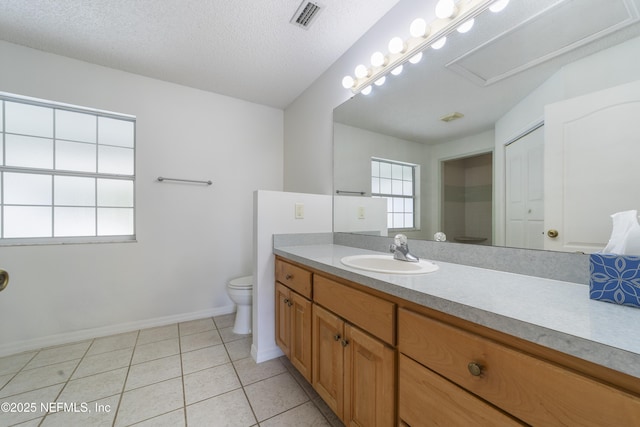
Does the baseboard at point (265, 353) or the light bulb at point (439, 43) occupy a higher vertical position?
the light bulb at point (439, 43)

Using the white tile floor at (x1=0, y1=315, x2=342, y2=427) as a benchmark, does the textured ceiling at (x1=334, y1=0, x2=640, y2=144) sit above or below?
above

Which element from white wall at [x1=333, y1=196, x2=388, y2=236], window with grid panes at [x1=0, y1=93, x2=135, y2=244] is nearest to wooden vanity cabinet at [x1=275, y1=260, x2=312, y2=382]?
white wall at [x1=333, y1=196, x2=388, y2=236]

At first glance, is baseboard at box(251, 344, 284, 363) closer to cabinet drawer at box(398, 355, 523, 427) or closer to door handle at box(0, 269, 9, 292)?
cabinet drawer at box(398, 355, 523, 427)

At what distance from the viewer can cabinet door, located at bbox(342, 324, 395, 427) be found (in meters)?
0.87

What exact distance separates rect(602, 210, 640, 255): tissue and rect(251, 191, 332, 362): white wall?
157 centimetres

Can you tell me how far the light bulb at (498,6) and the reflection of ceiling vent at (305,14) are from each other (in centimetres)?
100

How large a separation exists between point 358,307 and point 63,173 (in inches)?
106

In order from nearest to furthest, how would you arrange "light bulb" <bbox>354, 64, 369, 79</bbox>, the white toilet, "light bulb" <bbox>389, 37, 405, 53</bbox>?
"light bulb" <bbox>389, 37, 405, 53</bbox> < "light bulb" <bbox>354, 64, 369, 79</bbox> < the white toilet

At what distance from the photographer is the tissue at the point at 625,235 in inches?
27.1

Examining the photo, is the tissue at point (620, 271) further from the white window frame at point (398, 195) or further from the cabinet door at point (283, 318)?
the cabinet door at point (283, 318)

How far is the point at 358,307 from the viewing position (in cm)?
101

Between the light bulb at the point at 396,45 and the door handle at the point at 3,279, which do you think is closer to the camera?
the door handle at the point at 3,279

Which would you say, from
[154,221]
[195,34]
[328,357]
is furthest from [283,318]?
[195,34]

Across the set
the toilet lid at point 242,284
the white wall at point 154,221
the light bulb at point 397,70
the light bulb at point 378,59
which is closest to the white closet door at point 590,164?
the light bulb at point 397,70
